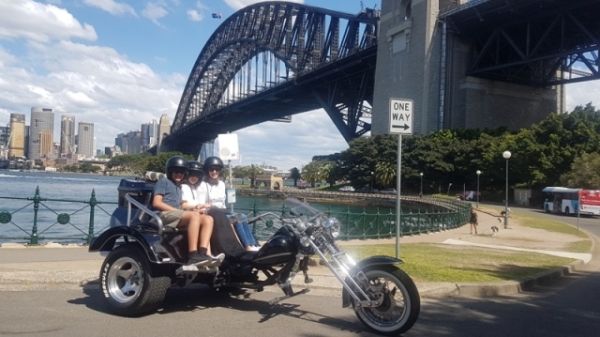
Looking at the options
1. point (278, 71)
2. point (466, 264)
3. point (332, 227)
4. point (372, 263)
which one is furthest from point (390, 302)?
point (278, 71)

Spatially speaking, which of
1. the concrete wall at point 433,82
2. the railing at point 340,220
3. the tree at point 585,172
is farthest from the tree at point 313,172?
the railing at point 340,220

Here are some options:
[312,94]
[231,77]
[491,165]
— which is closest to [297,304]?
[491,165]

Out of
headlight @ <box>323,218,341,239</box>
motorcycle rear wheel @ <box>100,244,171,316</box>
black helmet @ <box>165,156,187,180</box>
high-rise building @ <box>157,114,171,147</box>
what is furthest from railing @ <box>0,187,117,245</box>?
high-rise building @ <box>157,114,171,147</box>

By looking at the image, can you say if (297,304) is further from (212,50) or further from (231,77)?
(212,50)

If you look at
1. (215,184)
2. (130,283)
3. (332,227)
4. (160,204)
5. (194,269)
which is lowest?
(130,283)

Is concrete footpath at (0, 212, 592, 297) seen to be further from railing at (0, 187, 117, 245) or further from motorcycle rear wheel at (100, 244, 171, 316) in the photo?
motorcycle rear wheel at (100, 244, 171, 316)

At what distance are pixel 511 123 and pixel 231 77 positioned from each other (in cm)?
6100

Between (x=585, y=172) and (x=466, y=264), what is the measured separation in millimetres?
45394

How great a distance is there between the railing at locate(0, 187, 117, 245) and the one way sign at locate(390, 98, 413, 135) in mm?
6156

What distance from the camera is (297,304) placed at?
23.1 ft

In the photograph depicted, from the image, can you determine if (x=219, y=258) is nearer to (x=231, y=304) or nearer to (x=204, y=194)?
(x=231, y=304)

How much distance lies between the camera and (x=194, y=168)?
7.09 m

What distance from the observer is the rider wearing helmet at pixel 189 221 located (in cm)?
620

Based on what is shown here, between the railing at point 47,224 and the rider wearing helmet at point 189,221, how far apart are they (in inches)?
237
